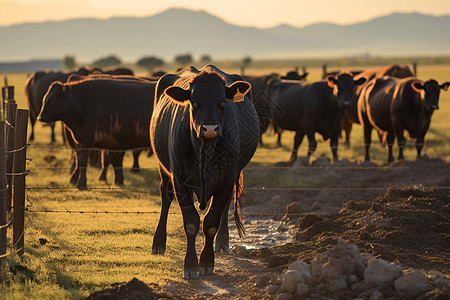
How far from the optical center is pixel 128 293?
18.9ft

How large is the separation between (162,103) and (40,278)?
276 cm

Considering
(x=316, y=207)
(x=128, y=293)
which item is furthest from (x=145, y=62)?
(x=128, y=293)

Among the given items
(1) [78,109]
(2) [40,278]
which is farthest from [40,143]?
(2) [40,278]

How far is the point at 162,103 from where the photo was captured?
8.28m

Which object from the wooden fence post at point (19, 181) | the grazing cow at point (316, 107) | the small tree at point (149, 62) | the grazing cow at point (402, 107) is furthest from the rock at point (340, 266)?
the small tree at point (149, 62)

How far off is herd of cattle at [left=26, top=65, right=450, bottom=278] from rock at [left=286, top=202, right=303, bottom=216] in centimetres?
138

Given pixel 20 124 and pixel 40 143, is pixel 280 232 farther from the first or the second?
pixel 40 143

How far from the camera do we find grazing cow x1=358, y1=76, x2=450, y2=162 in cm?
1531

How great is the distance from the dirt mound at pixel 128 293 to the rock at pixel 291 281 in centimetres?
115

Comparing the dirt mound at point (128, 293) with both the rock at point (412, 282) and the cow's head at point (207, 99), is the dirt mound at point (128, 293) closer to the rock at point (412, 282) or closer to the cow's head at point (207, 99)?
the cow's head at point (207, 99)

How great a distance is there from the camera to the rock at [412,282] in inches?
215

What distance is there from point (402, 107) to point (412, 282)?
35.4 ft

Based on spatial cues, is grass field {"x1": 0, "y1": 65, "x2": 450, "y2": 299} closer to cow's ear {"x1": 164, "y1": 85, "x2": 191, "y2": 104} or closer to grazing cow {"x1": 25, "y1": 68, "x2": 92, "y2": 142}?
cow's ear {"x1": 164, "y1": 85, "x2": 191, "y2": 104}

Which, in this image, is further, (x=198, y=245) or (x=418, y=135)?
(x=418, y=135)
